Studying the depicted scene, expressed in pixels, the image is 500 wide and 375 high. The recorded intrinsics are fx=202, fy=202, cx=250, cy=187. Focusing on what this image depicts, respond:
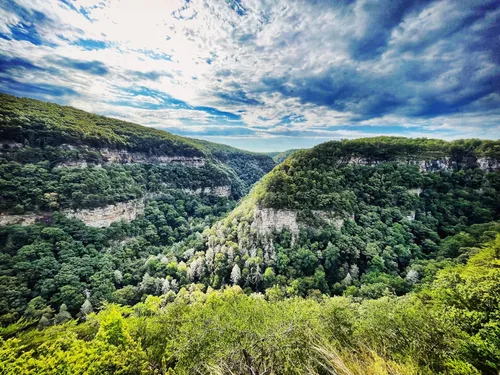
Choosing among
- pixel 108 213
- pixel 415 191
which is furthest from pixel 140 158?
pixel 415 191

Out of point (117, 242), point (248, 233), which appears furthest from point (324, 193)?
point (117, 242)

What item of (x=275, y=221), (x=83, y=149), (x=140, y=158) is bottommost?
(x=275, y=221)

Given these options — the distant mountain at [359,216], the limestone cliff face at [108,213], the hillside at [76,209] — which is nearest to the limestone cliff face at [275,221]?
the distant mountain at [359,216]

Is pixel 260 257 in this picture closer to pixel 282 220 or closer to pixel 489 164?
pixel 282 220

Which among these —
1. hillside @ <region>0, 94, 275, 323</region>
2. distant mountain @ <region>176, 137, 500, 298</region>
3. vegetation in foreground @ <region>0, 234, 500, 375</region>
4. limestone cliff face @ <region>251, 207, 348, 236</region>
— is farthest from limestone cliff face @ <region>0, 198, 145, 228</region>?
limestone cliff face @ <region>251, 207, 348, 236</region>

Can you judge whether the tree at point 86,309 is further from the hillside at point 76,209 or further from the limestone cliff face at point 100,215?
the limestone cliff face at point 100,215

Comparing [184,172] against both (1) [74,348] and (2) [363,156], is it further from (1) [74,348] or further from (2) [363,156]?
(1) [74,348]
